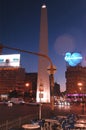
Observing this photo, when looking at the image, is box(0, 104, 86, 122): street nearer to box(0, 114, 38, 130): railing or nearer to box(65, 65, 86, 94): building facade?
box(0, 114, 38, 130): railing

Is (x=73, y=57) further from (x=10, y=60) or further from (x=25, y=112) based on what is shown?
(x=25, y=112)

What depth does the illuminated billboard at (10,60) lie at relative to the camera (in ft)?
396

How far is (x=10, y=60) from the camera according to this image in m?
123

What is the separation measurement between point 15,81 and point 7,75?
5013 millimetres

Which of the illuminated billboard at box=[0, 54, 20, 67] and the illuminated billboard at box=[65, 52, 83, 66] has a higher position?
the illuminated billboard at box=[0, 54, 20, 67]

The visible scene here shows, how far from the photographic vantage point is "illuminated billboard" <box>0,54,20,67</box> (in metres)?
121

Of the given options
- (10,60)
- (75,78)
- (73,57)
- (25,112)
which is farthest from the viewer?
(75,78)

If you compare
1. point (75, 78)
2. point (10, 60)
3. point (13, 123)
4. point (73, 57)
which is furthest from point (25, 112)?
point (75, 78)

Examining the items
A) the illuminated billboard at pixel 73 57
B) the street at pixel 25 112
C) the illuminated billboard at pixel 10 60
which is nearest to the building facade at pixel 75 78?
the illuminated billboard at pixel 10 60

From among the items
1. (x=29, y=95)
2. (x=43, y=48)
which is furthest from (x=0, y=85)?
(x=43, y=48)

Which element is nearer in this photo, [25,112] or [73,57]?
[25,112]

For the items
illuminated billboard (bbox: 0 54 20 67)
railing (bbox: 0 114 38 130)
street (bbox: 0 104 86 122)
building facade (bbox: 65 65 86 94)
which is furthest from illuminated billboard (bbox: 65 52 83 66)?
railing (bbox: 0 114 38 130)

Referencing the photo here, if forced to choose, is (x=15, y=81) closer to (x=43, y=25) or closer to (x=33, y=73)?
(x=33, y=73)

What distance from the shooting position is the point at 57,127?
Answer: 15.7 m
